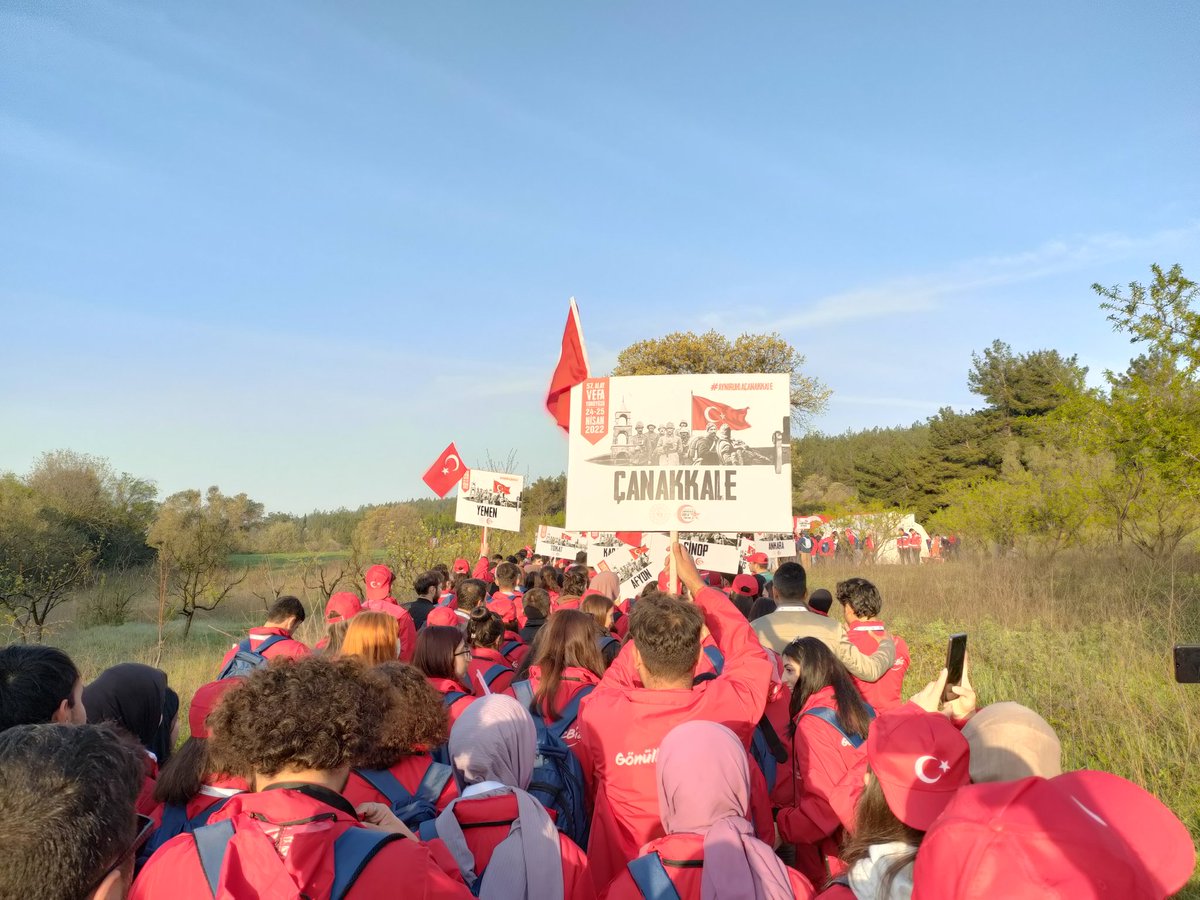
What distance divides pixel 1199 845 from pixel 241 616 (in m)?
28.9

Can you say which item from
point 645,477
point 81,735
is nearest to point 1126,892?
point 81,735

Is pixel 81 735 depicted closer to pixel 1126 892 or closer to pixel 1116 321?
pixel 1126 892

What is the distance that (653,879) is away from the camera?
228 centimetres

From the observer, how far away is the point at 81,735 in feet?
5.84

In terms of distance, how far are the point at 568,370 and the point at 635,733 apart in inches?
180

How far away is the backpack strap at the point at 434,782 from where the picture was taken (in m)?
2.87

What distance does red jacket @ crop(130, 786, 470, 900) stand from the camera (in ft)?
5.83

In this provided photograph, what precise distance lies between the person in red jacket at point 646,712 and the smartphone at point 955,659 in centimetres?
81

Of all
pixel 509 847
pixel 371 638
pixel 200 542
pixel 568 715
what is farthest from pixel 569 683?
pixel 200 542

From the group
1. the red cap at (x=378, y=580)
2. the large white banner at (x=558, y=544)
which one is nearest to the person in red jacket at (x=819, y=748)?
the red cap at (x=378, y=580)

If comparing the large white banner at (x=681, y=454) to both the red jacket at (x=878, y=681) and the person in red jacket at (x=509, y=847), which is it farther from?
the person in red jacket at (x=509, y=847)

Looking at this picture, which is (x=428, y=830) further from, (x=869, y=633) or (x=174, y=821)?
(x=869, y=633)

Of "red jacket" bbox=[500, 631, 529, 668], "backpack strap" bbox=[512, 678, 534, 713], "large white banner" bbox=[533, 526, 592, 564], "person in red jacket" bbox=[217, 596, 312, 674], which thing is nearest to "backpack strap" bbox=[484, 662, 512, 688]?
"backpack strap" bbox=[512, 678, 534, 713]

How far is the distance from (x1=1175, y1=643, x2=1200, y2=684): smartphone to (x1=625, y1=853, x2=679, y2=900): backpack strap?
168 cm
